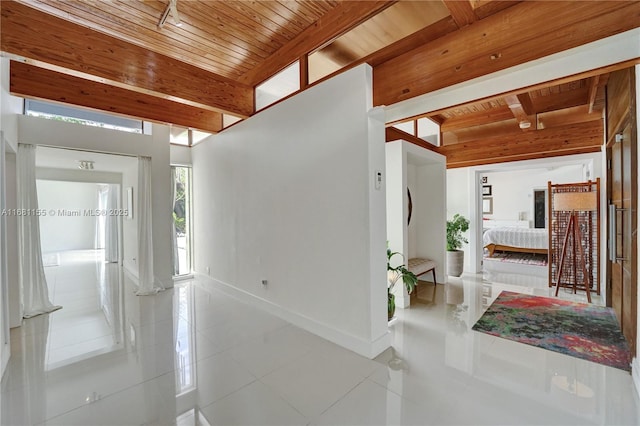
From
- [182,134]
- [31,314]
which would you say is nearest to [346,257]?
[31,314]

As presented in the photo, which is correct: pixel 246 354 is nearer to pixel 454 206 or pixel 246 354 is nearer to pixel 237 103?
pixel 237 103

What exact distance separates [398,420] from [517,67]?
2444 mm

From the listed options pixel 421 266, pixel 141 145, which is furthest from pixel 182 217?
pixel 421 266

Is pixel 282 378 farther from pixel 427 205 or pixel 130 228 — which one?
pixel 130 228

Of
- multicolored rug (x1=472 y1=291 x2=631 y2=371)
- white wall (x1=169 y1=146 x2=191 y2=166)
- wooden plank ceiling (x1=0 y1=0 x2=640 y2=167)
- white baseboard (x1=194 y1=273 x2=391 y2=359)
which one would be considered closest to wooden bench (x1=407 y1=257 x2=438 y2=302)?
multicolored rug (x1=472 y1=291 x2=631 y2=371)

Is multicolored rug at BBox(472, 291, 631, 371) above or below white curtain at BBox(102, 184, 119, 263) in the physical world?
below

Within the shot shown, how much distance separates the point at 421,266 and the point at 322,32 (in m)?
3.55

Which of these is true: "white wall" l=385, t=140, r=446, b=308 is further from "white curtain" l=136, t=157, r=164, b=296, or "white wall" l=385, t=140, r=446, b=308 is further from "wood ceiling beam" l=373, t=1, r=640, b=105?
"white curtain" l=136, t=157, r=164, b=296

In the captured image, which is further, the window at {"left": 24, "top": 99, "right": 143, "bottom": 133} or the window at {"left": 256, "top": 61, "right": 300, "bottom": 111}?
the window at {"left": 24, "top": 99, "right": 143, "bottom": 133}

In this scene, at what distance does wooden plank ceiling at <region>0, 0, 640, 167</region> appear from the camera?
6.01ft

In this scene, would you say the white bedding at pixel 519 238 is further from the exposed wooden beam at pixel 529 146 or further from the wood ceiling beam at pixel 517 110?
the wood ceiling beam at pixel 517 110

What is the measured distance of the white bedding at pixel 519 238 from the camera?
674 cm

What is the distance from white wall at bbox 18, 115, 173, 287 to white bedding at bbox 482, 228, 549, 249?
6.93 metres

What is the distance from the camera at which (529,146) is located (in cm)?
464
